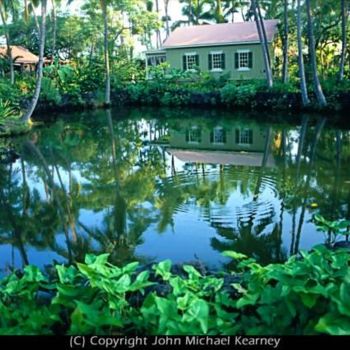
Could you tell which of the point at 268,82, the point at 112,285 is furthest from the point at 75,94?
the point at 112,285

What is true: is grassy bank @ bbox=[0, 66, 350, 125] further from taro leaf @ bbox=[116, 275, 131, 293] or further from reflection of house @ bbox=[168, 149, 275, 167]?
taro leaf @ bbox=[116, 275, 131, 293]

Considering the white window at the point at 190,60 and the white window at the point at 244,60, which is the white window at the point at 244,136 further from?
the white window at the point at 190,60

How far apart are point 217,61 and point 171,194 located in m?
24.2

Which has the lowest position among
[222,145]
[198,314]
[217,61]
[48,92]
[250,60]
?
[222,145]

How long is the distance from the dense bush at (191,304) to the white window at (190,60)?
30.6m

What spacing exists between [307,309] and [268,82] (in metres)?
24.0

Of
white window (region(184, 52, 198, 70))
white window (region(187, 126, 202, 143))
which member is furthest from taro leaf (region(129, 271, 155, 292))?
white window (region(184, 52, 198, 70))

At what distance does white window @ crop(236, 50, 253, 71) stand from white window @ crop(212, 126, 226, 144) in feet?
42.7

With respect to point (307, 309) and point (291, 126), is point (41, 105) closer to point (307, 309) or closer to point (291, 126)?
point (291, 126)

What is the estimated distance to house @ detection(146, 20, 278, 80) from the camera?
30.9 m

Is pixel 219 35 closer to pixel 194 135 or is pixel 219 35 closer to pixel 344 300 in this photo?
pixel 194 135

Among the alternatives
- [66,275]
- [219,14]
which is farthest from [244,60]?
[66,275]

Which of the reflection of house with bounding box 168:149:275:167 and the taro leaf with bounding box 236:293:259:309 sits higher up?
the taro leaf with bounding box 236:293:259:309

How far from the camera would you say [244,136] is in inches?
678
